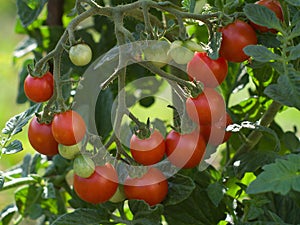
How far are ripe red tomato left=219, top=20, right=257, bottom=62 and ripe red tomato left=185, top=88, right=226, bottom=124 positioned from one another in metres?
0.06

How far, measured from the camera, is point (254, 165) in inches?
41.5

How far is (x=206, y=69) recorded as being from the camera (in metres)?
0.96

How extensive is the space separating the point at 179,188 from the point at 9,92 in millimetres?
1962

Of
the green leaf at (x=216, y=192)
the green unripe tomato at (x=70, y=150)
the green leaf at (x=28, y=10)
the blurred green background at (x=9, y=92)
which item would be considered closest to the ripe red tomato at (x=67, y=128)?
the green unripe tomato at (x=70, y=150)

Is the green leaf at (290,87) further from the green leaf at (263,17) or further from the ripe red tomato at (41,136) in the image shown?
the ripe red tomato at (41,136)

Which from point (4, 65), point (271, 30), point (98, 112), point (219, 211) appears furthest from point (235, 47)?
point (4, 65)

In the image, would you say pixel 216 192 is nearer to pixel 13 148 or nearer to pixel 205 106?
pixel 205 106

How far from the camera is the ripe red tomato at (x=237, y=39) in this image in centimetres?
94

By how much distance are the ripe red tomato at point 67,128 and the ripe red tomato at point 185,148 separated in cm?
13

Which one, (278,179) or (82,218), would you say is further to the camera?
(82,218)

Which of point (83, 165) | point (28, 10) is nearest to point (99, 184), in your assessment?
point (83, 165)

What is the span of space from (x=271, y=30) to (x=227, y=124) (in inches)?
6.1

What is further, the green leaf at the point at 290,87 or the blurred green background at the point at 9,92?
the blurred green background at the point at 9,92

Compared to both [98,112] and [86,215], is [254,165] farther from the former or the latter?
[98,112]
